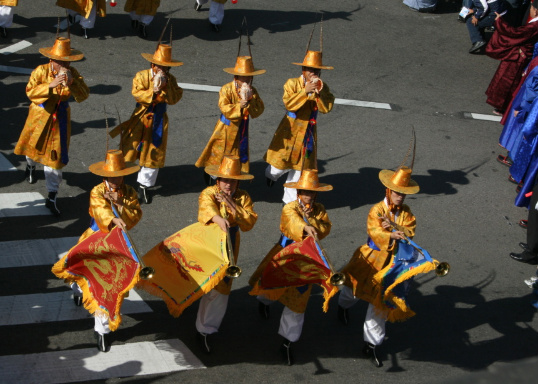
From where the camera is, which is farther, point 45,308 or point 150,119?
point 150,119

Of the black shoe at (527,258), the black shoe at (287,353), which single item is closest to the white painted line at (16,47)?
the black shoe at (287,353)

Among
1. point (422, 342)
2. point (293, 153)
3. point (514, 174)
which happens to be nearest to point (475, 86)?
point (514, 174)

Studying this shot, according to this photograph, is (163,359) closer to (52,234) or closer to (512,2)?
(52,234)

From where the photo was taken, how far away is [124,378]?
213 inches

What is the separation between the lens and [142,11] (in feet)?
39.7

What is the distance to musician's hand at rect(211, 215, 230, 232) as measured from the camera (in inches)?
215

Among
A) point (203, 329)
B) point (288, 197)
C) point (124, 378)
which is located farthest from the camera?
point (288, 197)

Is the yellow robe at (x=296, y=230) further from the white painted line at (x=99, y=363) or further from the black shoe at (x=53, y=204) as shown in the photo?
the black shoe at (x=53, y=204)

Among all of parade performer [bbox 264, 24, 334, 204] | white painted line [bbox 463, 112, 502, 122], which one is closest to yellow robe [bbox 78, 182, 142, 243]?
parade performer [bbox 264, 24, 334, 204]

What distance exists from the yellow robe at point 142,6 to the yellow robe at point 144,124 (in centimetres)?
444

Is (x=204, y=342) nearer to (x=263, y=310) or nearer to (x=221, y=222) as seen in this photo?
(x=263, y=310)

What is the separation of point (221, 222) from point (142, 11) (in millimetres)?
7673

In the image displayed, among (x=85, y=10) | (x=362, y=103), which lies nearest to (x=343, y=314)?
(x=362, y=103)

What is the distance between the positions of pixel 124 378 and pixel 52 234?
244 centimetres
